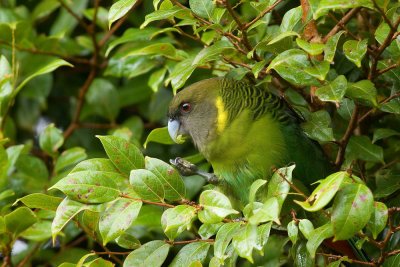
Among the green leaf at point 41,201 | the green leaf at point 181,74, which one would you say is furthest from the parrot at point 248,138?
the green leaf at point 41,201

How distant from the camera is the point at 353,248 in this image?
6.74 ft

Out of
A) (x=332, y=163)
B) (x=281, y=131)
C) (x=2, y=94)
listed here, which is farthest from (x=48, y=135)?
(x=332, y=163)

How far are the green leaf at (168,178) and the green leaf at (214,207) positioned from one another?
147mm

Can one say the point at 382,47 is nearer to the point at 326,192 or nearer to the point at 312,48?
the point at 312,48

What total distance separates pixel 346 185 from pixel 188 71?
2.06ft

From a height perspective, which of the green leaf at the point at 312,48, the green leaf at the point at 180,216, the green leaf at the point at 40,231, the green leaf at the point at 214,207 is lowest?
the green leaf at the point at 40,231

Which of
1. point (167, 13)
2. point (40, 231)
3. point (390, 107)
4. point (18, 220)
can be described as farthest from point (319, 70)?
point (40, 231)

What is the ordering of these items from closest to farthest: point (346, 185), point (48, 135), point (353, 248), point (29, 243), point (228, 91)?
point (346, 185) < point (353, 248) < point (228, 91) < point (48, 135) < point (29, 243)

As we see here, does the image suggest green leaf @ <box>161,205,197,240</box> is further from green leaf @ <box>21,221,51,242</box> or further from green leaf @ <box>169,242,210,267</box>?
green leaf @ <box>21,221,51,242</box>

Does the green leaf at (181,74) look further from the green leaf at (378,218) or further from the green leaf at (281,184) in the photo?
the green leaf at (378,218)

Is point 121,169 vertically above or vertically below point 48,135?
above

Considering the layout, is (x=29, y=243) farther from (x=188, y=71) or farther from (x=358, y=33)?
(x=358, y=33)

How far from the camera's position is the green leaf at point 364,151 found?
201cm

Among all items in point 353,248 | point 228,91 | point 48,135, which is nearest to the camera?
point 353,248
